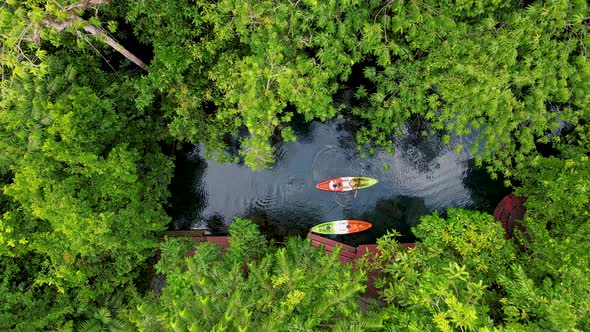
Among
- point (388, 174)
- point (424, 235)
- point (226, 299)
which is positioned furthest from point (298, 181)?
point (226, 299)

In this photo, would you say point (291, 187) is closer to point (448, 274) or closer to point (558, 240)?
point (448, 274)

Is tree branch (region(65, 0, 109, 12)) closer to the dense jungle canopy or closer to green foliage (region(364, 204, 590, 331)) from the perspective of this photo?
the dense jungle canopy

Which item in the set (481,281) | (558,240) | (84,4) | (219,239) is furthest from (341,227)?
(84,4)

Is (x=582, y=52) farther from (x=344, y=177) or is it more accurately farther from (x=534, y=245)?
(x=344, y=177)

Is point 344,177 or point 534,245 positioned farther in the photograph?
point 344,177

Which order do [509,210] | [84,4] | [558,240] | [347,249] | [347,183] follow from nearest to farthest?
1. [84,4]
2. [558,240]
3. [509,210]
4. [347,249]
5. [347,183]
